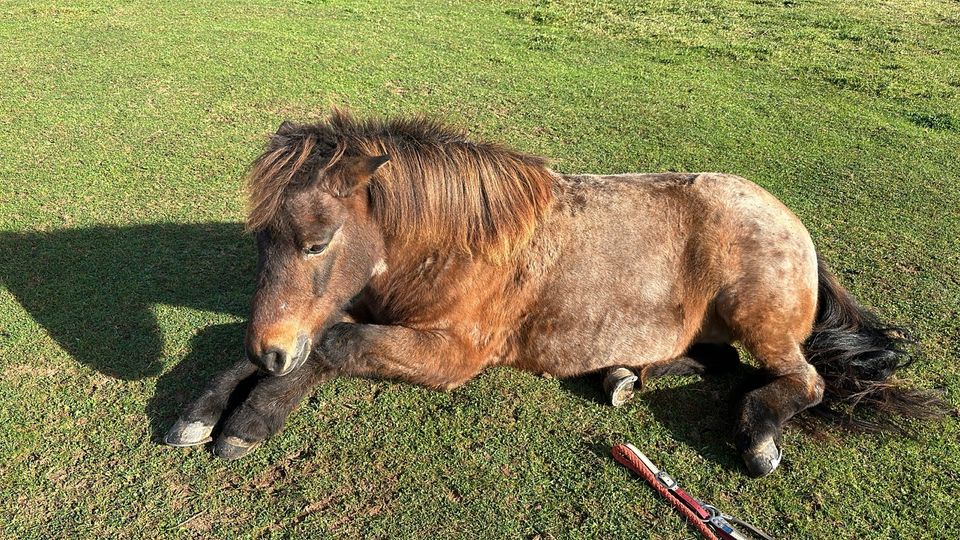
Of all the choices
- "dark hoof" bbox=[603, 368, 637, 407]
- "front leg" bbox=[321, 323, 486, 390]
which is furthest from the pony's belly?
"front leg" bbox=[321, 323, 486, 390]

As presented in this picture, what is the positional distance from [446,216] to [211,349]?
1.68 meters

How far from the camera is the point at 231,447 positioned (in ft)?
10.8

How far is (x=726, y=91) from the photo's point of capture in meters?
9.22

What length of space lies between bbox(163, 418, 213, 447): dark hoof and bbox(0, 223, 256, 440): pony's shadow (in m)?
0.12

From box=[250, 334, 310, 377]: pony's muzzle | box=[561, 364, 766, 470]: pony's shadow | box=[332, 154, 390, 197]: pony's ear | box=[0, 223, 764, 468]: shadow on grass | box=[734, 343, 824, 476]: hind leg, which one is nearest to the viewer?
box=[250, 334, 310, 377]: pony's muzzle

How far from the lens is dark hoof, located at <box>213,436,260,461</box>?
3.29 meters

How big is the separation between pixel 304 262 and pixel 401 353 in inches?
29.1

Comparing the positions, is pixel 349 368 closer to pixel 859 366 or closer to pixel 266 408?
pixel 266 408

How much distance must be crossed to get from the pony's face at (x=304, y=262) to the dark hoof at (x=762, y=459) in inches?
84.5

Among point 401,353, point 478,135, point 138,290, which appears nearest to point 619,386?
point 401,353

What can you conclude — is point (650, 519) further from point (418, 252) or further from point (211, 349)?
point (211, 349)

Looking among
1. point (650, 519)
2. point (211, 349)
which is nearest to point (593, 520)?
point (650, 519)

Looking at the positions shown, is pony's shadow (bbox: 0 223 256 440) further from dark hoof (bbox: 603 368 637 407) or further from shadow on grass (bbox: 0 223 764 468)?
dark hoof (bbox: 603 368 637 407)

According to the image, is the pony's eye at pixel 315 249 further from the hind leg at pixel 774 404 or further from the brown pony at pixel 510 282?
the hind leg at pixel 774 404
